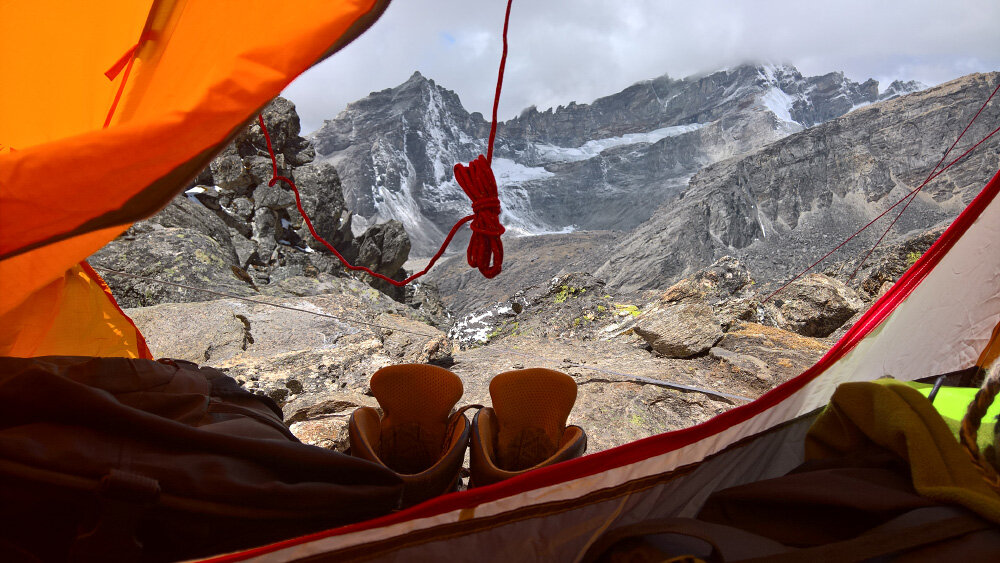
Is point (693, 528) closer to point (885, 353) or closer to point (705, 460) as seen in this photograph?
point (705, 460)

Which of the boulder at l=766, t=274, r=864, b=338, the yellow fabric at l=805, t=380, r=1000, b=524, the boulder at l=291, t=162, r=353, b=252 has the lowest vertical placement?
the boulder at l=766, t=274, r=864, b=338

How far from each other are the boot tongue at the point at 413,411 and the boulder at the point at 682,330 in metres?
1.84

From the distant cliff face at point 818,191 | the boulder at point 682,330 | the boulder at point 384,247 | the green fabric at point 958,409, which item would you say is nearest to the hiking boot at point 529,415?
the green fabric at point 958,409

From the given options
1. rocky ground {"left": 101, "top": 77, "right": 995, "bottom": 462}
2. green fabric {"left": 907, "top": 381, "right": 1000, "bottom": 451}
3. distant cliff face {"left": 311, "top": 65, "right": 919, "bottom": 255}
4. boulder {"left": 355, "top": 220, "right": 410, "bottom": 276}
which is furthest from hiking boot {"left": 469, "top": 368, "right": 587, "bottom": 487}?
distant cliff face {"left": 311, "top": 65, "right": 919, "bottom": 255}

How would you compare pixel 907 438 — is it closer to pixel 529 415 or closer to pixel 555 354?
pixel 529 415

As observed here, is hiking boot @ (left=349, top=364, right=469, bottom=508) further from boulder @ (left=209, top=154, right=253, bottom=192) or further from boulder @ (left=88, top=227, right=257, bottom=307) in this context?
boulder @ (left=209, top=154, right=253, bottom=192)

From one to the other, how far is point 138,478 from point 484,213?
0.70 m

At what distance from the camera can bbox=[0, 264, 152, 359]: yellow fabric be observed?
107 centimetres

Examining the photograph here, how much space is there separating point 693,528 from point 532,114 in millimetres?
78838

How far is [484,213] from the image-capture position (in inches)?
39.6

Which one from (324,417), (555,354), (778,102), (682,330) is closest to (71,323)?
(324,417)

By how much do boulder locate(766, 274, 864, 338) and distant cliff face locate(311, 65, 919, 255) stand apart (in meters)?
43.3

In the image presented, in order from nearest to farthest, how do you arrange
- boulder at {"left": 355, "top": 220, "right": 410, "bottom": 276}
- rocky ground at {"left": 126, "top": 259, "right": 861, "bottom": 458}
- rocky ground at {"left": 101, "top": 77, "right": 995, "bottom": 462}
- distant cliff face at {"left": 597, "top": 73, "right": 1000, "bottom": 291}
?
rocky ground at {"left": 126, "top": 259, "right": 861, "bottom": 458} < rocky ground at {"left": 101, "top": 77, "right": 995, "bottom": 462} < boulder at {"left": 355, "top": 220, "right": 410, "bottom": 276} < distant cliff face at {"left": 597, "top": 73, "right": 1000, "bottom": 291}

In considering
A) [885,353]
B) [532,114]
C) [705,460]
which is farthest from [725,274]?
[532,114]
